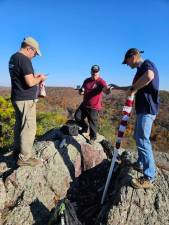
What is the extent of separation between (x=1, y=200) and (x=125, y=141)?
14.5 meters

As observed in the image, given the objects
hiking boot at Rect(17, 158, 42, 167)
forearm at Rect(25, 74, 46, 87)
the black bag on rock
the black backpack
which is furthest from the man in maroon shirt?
the black backpack

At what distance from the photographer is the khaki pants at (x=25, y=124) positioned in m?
6.68

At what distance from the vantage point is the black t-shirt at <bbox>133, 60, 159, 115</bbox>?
5.86 metres

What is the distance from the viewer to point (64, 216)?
5430mm

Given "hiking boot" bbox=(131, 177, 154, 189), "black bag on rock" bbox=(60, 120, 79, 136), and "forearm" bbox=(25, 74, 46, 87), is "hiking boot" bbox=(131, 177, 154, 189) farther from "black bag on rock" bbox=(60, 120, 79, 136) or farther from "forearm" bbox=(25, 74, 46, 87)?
"forearm" bbox=(25, 74, 46, 87)

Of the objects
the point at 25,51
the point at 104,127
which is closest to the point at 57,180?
the point at 25,51

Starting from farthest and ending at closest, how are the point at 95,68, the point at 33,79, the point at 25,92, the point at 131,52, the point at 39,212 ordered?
the point at 95,68, the point at 25,92, the point at 33,79, the point at 39,212, the point at 131,52

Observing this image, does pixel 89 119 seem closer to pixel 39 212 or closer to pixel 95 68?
pixel 95 68

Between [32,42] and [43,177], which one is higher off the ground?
[32,42]

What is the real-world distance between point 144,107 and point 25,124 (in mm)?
2268

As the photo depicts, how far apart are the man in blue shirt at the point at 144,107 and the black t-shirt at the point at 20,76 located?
5.84 feet

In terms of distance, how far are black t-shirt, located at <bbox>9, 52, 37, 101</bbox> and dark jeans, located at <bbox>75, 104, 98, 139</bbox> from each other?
189cm

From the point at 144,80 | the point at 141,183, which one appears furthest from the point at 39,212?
the point at 144,80

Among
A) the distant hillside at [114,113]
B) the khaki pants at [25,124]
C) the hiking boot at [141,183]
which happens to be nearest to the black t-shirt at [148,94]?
the hiking boot at [141,183]
